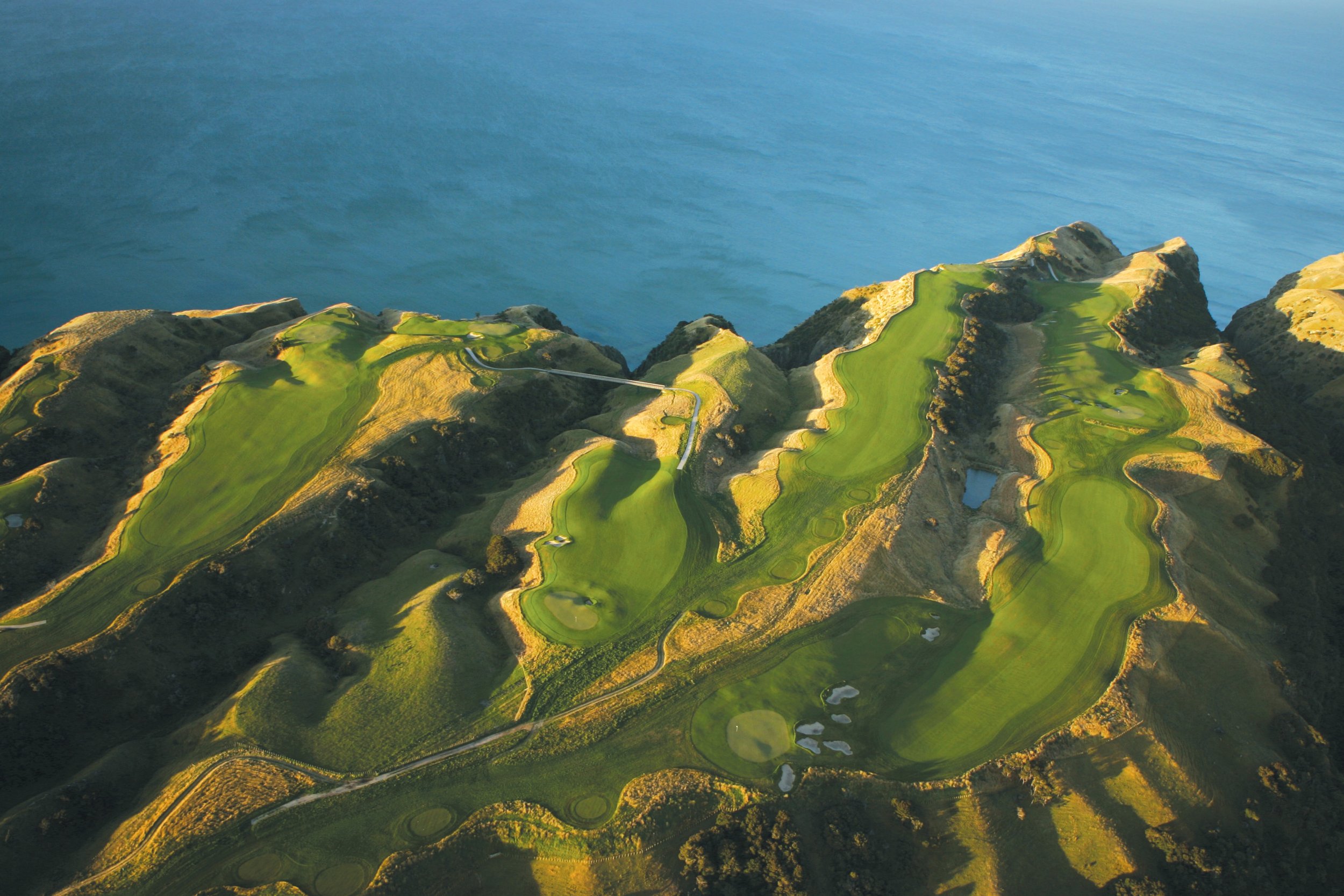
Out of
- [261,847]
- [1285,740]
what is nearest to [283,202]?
[261,847]

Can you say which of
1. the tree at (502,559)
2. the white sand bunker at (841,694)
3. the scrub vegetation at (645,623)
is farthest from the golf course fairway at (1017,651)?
the tree at (502,559)

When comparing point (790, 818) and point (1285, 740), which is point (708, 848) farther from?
point (1285, 740)

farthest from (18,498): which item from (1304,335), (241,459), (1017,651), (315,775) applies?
(1304,335)

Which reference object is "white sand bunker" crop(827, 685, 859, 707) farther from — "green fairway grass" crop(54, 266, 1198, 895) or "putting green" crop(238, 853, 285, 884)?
"putting green" crop(238, 853, 285, 884)

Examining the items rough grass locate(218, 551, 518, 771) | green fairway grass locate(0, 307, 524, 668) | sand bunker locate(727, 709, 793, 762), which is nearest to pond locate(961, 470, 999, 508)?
sand bunker locate(727, 709, 793, 762)

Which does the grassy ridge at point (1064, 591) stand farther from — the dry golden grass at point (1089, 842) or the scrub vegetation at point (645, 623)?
the dry golden grass at point (1089, 842)

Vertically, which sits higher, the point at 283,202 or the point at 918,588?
the point at 918,588
